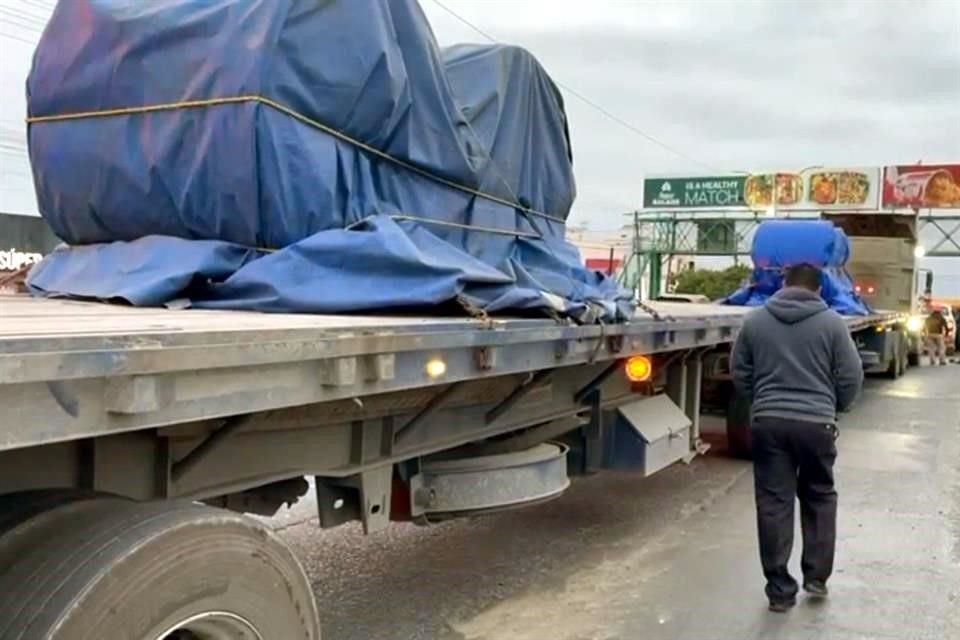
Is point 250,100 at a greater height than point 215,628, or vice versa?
point 250,100

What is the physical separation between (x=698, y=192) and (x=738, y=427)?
133 feet

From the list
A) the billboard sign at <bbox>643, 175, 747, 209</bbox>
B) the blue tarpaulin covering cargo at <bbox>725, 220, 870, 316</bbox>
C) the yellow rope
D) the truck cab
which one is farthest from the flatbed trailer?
the billboard sign at <bbox>643, 175, 747, 209</bbox>

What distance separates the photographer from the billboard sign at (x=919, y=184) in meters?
42.7

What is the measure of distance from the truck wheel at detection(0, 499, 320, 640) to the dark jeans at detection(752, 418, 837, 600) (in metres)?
3.32

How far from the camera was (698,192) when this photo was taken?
161 feet

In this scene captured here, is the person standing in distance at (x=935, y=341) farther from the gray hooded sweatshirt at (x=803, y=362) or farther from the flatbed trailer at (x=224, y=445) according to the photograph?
the flatbed trailer at (x=224, y=445)

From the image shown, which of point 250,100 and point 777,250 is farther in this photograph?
point 777,250

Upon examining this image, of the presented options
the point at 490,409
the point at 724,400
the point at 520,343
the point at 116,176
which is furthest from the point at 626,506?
→ the point at 116,176

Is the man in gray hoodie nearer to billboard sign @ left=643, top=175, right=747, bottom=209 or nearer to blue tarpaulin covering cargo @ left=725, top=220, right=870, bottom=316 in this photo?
blue tarpaulin covering cargo @ left=725, top=220, right=870, bottom=316

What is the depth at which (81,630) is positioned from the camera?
7.18 ft

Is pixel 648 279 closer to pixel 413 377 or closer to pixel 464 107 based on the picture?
pixel 464 107

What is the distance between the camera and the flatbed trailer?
2.17 meters

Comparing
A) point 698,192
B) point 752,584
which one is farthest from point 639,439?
point 698,192

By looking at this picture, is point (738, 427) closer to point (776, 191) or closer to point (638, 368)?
point (638, 368)
